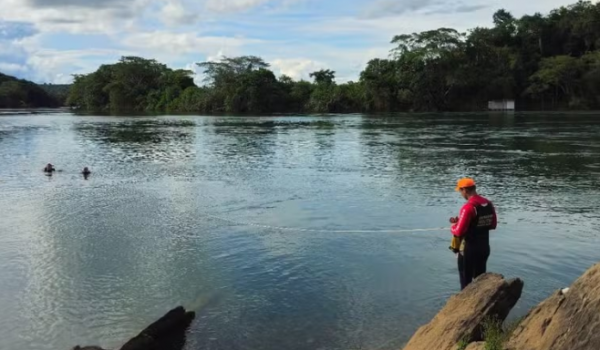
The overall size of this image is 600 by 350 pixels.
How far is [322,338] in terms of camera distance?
11.1 m

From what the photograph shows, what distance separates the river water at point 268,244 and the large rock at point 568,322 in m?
3.69

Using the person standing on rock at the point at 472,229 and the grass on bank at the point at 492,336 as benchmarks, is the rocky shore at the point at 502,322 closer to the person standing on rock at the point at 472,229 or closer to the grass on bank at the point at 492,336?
the grass on bank at the point at 492,336

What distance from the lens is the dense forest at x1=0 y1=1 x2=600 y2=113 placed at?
11219 cm

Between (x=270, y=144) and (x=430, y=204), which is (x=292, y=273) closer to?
(x=430, y=204)

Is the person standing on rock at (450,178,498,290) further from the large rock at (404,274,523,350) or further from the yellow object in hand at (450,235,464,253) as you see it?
the large rock at (404,274,523,350)

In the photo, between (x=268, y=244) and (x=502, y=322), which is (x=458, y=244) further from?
(x=268, y=244)

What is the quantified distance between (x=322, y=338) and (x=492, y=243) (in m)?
7.93

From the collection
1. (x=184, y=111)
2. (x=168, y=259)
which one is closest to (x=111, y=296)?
(x=168, y=259)

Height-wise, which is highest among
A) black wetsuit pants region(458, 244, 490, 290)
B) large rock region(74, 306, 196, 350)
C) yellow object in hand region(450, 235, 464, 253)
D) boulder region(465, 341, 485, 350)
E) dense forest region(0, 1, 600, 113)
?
dense forest region(0, 1, 600, 113)

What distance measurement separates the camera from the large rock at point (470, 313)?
8242mm

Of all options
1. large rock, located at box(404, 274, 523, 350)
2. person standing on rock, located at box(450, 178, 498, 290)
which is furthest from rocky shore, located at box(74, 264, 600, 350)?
person standing on rock, located at box(450, 178, 498, 290)

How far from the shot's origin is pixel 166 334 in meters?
11.0

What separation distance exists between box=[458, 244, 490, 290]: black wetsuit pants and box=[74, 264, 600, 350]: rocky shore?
1.39m

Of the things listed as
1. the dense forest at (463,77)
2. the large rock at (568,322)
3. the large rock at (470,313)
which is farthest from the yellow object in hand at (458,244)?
the dense forest at (463,77)
